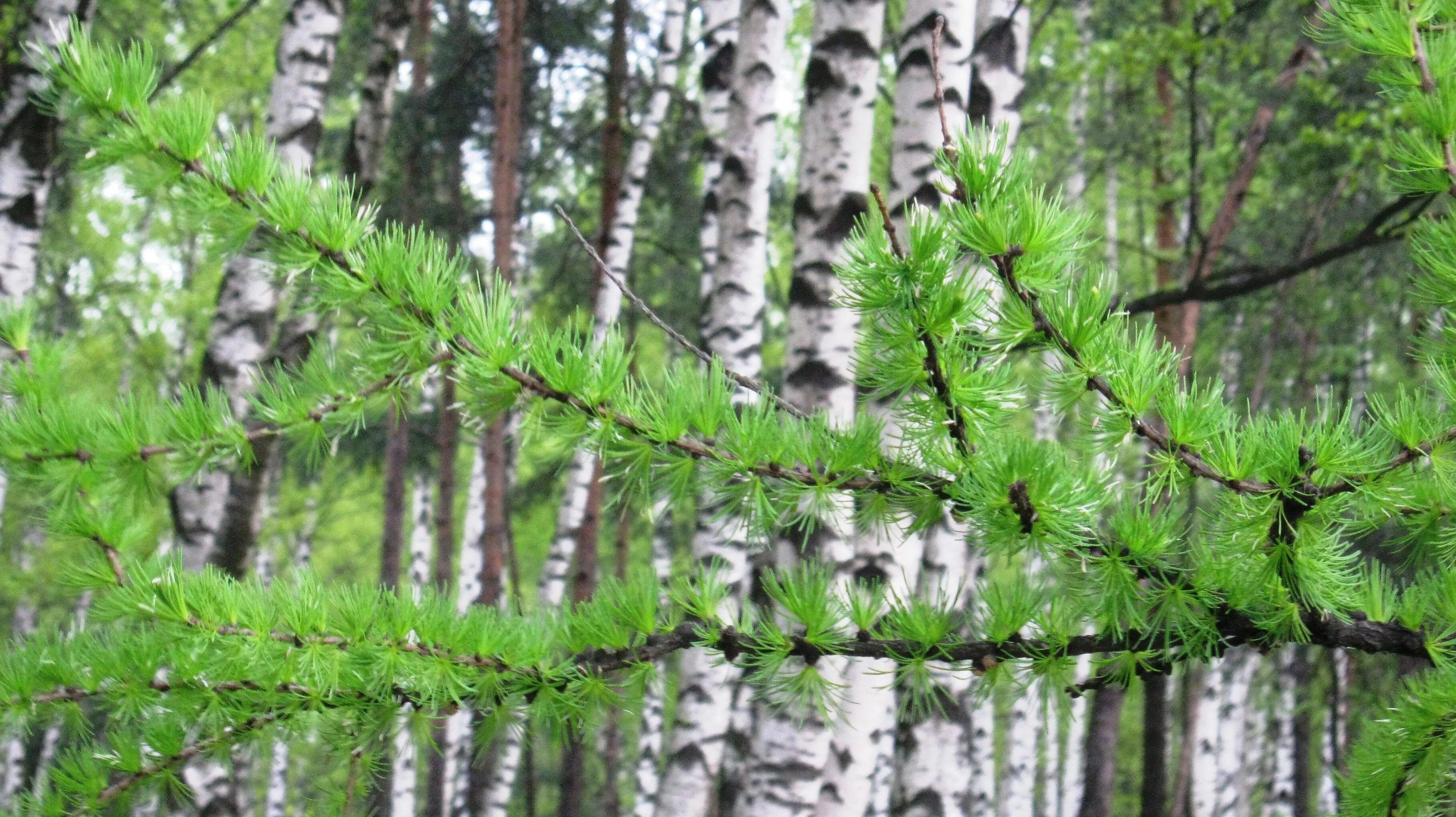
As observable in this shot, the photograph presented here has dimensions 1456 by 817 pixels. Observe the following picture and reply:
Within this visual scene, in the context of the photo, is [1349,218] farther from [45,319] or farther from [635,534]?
[45,319]

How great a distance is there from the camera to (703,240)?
29.8 ft

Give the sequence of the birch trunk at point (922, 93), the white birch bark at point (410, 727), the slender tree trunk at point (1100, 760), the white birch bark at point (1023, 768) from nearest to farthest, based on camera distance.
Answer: the white birch bark at point (410, 727) → the birch trunk at point (922, 93) → the slender tree trunk at point (1100, 760) → the white birch bark at point (1023, 768)

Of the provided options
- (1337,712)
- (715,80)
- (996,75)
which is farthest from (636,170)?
(1337,712)

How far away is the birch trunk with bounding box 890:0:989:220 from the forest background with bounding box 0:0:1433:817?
0.05 ft

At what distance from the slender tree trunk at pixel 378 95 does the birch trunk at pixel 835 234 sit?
2.22m

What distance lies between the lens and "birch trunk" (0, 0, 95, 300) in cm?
447

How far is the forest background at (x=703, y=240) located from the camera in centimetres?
355

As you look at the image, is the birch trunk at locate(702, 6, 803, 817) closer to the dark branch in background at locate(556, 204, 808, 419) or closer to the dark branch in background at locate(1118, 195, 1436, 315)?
the dark branch in background at locate(1118, 195, 1436, 315)

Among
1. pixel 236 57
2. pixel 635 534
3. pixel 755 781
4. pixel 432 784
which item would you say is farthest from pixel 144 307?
pixel 755 781

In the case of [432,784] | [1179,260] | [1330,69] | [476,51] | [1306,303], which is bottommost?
[432,784]

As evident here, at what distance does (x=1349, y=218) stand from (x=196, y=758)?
917 centimetres

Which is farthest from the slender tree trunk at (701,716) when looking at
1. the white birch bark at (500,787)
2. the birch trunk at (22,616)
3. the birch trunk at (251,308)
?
the birch trunk at (22,616)

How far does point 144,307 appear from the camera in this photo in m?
15.9

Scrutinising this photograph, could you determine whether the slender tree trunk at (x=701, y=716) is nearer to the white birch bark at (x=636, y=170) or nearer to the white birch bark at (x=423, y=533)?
the white birch bark at (x=636, y=170)
